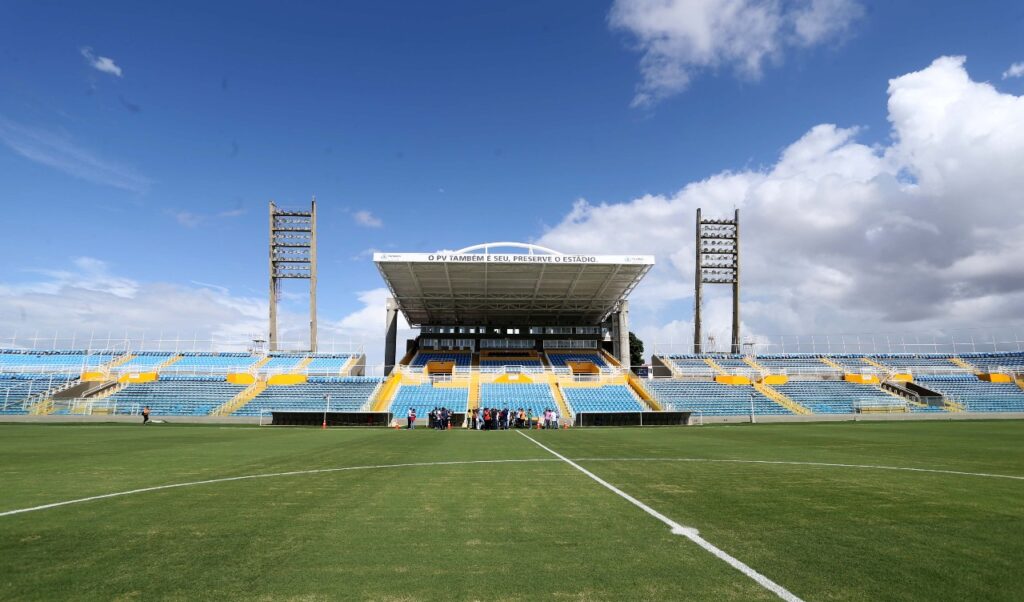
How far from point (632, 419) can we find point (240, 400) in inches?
1092

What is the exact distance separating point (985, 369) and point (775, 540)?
61430 mm

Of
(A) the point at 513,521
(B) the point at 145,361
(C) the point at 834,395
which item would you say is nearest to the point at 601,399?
(C) the point at 834,395

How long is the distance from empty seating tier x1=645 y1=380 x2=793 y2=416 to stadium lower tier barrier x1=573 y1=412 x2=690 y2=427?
2070 mm

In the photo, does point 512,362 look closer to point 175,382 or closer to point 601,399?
point 601,399

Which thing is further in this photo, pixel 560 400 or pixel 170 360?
pixel 170 360

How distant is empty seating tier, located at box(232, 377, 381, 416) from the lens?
124 feet

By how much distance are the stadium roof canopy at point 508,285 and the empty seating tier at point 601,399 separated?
10.0 m

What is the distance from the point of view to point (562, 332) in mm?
63969

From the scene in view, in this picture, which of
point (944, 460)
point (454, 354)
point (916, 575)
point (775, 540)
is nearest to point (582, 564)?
point (775, 540)

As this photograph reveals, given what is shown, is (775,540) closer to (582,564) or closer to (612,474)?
(582,564)

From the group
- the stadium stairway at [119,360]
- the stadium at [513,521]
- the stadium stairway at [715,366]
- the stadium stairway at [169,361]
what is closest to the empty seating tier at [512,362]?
the stadium stairway at [715,366]

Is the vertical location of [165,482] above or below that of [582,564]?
below

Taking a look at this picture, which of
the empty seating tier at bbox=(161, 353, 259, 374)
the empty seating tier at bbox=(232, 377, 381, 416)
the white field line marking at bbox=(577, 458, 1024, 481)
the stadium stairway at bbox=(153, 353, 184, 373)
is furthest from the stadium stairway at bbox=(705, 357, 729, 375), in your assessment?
the stadium stairway at bbox=(153, 353, 184, 373)

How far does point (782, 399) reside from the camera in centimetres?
4197
